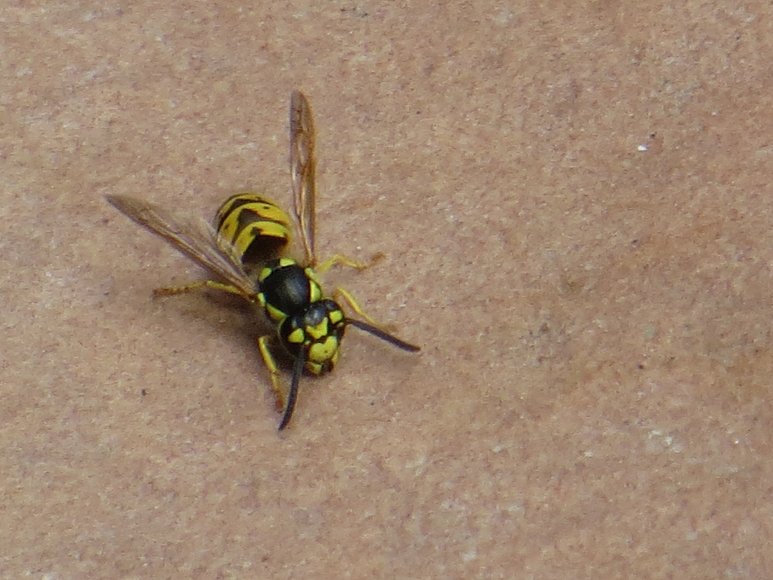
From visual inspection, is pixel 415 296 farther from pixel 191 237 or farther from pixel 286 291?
pixel 191 237

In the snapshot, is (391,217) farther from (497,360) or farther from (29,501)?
(29,501)

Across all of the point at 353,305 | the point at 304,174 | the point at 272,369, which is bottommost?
the point at 272,369

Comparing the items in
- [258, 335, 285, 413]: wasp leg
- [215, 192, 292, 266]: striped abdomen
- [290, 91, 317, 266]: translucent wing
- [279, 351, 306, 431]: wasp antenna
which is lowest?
[258, 335, 285, 413]: wasp leg

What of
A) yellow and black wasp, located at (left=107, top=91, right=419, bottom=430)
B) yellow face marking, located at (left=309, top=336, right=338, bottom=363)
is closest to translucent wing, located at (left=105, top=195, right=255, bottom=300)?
yellow and black wasp, located at (left=107, top=91, right=419, bottom=430)

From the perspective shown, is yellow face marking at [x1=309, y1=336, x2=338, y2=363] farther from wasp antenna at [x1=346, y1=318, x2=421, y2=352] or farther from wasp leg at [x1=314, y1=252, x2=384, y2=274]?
wasp leg at [x1=314, y1=252, x2=384, y2=274]

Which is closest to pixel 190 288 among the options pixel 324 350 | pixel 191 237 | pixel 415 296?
pixel 191 237

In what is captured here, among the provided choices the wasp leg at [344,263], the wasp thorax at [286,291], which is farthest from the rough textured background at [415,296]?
the wasp thorax at [286,291]

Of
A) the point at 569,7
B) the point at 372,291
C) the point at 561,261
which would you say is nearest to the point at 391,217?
the point at 372,291
